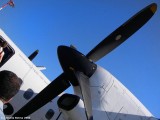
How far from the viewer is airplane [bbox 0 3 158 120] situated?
426 inches

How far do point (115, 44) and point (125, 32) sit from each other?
76cm

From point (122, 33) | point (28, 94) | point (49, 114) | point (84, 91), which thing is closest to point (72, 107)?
point (84, 91)

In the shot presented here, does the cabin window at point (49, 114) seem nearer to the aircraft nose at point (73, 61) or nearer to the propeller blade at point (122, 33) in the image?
the aircraft nose at point (73, 61)

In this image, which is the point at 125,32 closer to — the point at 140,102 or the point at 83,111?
the point at 140,102

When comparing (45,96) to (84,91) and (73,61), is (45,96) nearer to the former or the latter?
(84,91)

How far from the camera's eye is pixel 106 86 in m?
11.7

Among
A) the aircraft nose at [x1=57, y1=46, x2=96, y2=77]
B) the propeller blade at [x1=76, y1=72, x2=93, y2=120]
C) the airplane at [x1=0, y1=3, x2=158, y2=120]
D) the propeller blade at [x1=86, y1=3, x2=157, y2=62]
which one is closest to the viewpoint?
the propeller blade at [x1=76, y1=72, x2=93, y2=120]

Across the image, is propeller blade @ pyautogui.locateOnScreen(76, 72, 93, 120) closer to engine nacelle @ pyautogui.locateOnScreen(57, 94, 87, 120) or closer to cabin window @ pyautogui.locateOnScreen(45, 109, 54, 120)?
engine nacelle @ pyautogui.locateOnScreen(57, 94, 87, 120)

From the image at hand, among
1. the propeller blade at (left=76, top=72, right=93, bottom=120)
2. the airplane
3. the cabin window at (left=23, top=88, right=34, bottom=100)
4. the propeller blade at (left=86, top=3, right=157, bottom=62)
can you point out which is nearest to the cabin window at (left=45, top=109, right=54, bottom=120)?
the airplane

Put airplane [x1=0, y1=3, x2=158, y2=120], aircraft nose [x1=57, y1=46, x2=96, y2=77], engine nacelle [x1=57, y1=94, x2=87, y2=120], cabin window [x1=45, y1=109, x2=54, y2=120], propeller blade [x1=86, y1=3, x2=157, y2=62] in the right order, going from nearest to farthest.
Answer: engine nacelle [x1=57, y1=94, x2=87, y2=120]
airplane [x1=0, y1=3, x2=158, y2=120]
aircraft nose [x1=57, y1=46, x2=96, y2=77]
propeller blade [x1=86, y1=3, x2=157, y2=62]
cabin window [x1=45, y1=109, x2=54, y2=120]

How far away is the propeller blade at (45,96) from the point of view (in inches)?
459

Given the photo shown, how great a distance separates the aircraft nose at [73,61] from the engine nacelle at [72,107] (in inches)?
59.2

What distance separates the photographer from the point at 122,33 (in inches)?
495

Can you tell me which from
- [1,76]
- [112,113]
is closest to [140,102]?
[112,113]
